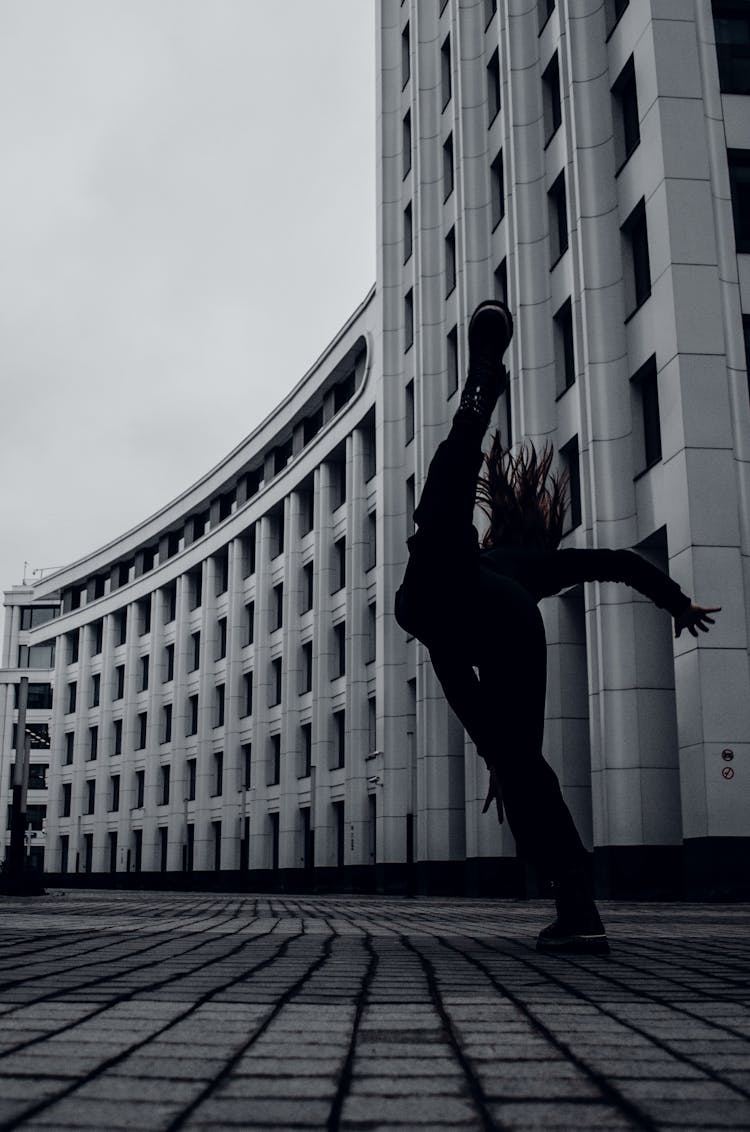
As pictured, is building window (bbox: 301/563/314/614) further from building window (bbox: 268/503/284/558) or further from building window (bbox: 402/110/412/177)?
building window (bbox: 402/110/412/177)

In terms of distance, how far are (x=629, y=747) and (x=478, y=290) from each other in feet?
41.8

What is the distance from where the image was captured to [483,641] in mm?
4555

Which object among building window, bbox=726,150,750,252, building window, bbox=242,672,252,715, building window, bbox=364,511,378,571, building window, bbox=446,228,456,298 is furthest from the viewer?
building window, bbox=242,672,252,715

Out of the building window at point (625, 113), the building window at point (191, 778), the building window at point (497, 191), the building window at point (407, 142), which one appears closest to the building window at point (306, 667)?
the building window at point (191, 778)

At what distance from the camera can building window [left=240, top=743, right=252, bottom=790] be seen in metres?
48.1

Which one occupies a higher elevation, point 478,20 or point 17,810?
point 478,20

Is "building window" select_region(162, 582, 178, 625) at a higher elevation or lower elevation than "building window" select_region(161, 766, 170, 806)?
higher

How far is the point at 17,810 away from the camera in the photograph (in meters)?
21.0

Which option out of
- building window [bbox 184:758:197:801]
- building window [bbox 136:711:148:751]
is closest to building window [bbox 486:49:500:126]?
building window [bbox 184:758:197:801]

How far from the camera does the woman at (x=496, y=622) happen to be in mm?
4379

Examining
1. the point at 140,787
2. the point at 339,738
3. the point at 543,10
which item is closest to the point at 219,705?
the point at 140,787

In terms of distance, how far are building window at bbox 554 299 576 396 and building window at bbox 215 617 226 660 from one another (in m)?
30.9

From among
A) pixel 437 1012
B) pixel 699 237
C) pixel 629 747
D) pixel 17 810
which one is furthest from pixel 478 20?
pixel 437 1012

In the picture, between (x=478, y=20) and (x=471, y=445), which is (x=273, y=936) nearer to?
(x=471, y=445)
